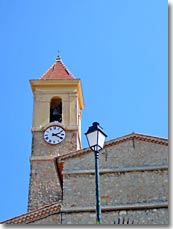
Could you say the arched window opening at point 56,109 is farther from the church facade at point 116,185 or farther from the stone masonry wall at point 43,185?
the church facade at point 116,185

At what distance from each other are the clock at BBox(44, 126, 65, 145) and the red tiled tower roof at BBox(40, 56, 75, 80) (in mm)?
3172

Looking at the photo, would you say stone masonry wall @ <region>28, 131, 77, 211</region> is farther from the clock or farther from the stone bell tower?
the clock

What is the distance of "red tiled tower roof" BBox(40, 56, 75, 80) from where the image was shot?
28.2 m

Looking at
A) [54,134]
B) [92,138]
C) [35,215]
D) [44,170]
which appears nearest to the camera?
[92,138]

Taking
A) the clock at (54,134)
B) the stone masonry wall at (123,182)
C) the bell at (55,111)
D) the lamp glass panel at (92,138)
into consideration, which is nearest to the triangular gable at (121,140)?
the stone masonry wall at (123,182)

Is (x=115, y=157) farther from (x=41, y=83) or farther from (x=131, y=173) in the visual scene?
(x=41, y=83)

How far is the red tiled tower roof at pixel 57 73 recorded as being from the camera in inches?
1110

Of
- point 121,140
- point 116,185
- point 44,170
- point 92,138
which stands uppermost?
point 121,140

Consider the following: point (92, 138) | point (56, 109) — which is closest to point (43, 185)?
point (56, 109)

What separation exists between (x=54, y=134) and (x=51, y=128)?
1.08 ft

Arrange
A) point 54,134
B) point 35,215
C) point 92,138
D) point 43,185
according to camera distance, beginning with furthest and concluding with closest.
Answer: point 54,134 < point 43,185 < point 35,215 < point 92,138

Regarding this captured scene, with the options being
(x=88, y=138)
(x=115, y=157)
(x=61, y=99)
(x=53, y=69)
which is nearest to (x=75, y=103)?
(x=61, y=99)

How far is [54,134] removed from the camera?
26.0 metres

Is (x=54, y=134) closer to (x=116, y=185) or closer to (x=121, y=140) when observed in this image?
(x=121, y=140)
